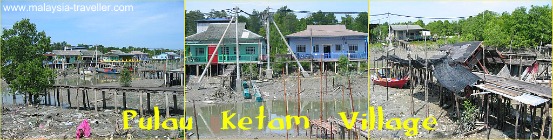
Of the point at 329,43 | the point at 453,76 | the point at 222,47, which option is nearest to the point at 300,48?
the point at 329,43

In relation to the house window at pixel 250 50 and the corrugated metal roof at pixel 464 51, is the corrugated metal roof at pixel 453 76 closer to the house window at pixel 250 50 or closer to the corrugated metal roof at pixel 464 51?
the corrugated metal roof at pixel 464 51

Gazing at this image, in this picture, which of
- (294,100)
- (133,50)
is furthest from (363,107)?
(133,50)

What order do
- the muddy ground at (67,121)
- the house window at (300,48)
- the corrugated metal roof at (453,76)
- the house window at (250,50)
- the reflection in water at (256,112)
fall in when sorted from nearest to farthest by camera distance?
1. the corrugated metal roof at (453,76)
2. the muddy ground at (67,121)
3. the reflection in water at (256,112)
4. the house window at (250,50)
5. the house window at (300,48)

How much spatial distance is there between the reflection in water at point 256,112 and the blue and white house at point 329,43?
4284mm

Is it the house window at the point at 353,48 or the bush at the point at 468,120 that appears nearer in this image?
the bush at the point at 468,120

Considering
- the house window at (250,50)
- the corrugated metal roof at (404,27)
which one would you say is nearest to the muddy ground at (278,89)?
the house window at (250,50)

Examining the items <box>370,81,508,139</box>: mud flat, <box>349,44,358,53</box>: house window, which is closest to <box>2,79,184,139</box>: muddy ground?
<box>370,81,508,139</box>: mud flat

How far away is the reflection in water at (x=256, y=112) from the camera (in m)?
9.62

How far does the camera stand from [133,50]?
37.8 m

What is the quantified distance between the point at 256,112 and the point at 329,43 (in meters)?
6.53

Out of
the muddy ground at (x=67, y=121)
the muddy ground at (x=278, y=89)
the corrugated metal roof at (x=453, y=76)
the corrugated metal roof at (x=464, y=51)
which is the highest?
the corrugated metal roof at (x=464, y=51)

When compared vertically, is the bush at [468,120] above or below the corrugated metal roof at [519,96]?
below

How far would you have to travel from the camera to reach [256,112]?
11953mm

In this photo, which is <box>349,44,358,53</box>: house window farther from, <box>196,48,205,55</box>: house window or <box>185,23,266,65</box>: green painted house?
<box>196,48,205,55</box>: house window
